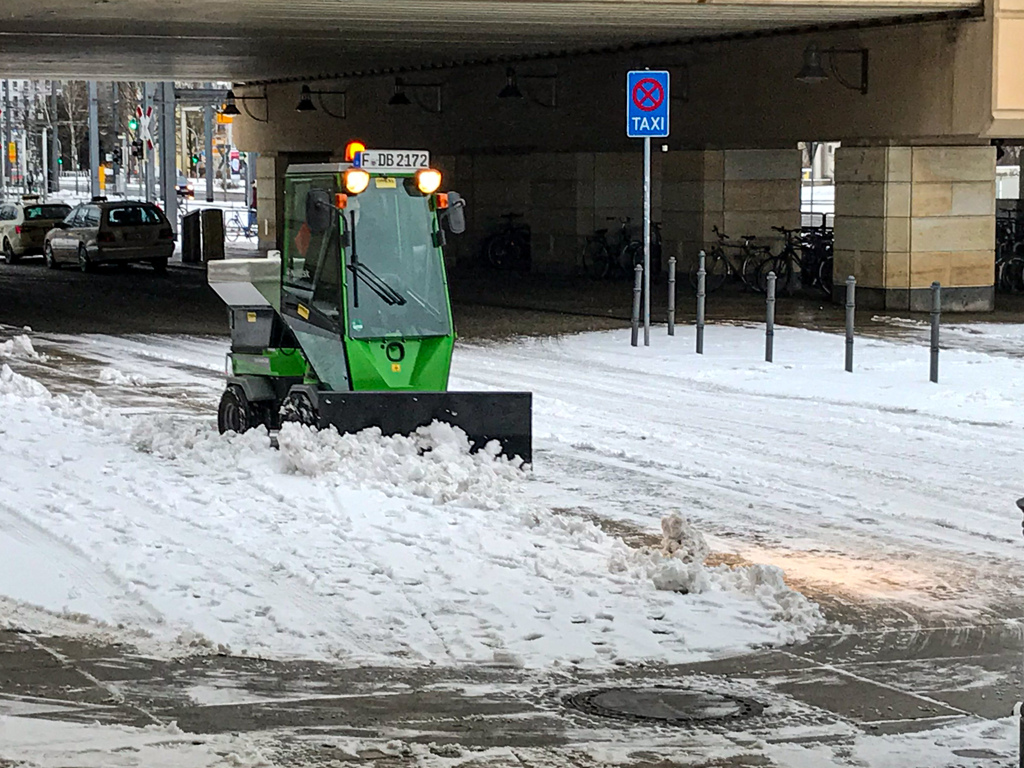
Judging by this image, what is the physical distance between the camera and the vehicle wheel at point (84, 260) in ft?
119

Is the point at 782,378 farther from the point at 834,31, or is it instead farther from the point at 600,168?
the point at 600,168

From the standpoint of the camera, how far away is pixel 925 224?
2411 centimetres

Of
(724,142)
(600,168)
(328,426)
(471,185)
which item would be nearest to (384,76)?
(471,185)

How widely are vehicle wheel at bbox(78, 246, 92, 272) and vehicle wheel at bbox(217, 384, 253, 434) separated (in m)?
23.9

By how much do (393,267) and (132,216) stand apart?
24.9 metres

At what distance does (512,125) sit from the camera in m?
33.2

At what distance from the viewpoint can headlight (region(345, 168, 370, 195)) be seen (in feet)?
39.3

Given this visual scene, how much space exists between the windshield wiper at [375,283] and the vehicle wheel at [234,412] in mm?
1371

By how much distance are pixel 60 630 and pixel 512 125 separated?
26.0 metres

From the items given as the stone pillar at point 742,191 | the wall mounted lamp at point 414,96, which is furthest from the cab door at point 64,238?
the stone pillar at point 742,191

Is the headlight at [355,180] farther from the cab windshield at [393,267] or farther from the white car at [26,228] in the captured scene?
the white car at [26,228]

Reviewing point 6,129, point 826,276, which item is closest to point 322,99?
point 826,276

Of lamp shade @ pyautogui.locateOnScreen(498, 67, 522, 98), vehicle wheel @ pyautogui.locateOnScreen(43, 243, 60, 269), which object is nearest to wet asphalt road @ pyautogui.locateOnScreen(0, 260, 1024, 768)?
lamp shade @ pyautogui.locateOnScreen(498, 67, 522, 98)

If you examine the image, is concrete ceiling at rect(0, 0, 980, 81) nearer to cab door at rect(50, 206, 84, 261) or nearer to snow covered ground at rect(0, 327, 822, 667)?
cab door at rect(50, 206, 84, 261)
